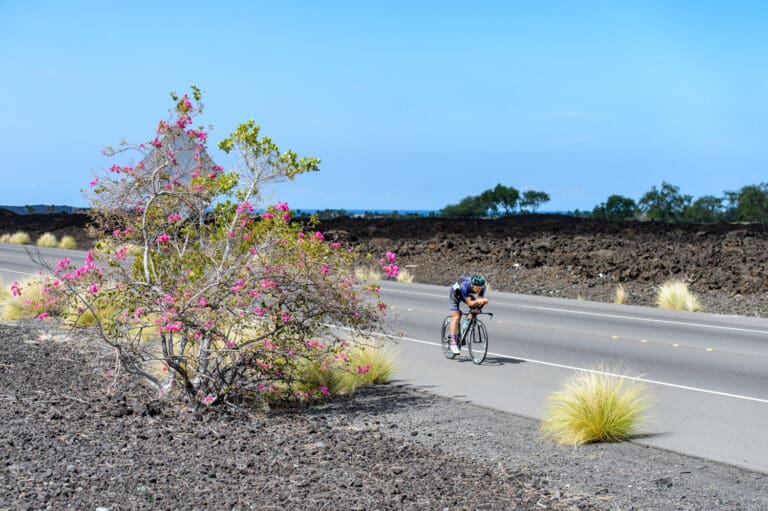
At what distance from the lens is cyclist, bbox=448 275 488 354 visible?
477 inches

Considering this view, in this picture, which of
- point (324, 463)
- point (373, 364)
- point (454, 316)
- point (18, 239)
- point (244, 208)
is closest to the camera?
point (324, 463)

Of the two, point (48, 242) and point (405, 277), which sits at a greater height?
point (48, 242)

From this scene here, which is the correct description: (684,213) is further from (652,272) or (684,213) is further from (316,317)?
(316,317)

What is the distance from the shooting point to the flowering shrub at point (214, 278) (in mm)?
8859

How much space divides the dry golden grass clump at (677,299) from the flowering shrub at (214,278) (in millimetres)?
13467

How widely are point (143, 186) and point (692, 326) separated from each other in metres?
11.9

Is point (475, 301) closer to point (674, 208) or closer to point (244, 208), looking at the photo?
point (244, 208)

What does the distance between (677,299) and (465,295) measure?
10.6 meters

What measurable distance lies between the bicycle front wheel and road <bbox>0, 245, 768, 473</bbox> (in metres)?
0.14

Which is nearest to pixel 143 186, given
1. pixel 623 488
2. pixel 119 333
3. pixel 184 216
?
pixel 184 216

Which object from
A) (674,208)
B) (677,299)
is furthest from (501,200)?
(677,299)

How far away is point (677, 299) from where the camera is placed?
21.1m

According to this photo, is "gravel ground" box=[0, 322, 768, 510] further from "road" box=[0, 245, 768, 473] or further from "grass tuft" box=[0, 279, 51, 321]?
"grass tuft" box=[0, 279, 51, 321]

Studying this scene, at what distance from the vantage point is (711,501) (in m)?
6.45
